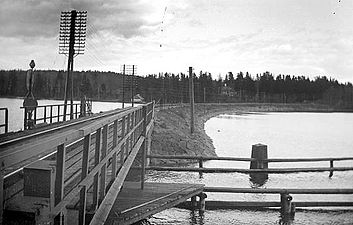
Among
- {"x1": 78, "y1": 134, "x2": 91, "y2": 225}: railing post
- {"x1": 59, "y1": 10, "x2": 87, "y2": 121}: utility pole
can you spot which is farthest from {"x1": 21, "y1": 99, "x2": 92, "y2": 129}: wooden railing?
{"x1": 78, "y1": 134, "x2": 91, "y2": 225}: railing post

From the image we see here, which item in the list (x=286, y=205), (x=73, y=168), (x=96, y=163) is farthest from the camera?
(x=286, y=205)

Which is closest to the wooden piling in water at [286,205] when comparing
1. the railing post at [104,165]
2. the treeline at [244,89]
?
the railing post at [104,165]

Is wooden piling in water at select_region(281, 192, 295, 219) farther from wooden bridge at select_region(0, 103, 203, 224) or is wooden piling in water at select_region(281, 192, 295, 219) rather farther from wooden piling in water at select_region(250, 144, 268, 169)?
wooden bridge at select_region(0, 103, 203, 224)

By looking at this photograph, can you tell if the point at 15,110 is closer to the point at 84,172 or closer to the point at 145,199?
the point at 84,172

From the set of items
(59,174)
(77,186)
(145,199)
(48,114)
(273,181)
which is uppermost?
(59,174)

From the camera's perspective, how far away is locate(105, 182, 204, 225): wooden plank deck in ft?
21.7

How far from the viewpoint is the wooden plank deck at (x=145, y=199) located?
6609 millimetres

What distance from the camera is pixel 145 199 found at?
791cm

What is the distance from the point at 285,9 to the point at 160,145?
43.4 ft

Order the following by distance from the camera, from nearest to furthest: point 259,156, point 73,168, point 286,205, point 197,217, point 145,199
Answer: point 73,168 → point 145,199 → point 197,217 → point 286,205 → point 259,156

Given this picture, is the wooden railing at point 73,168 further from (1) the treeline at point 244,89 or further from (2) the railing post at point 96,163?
(1) the treeline at point 244,89

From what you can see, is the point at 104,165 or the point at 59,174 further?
the point at 104,165

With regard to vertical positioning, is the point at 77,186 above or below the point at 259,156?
above

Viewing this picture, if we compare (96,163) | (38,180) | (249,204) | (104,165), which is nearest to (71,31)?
(104,165)
